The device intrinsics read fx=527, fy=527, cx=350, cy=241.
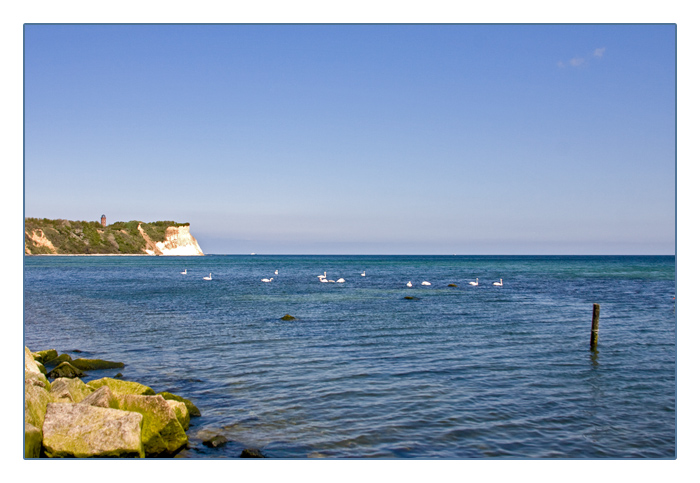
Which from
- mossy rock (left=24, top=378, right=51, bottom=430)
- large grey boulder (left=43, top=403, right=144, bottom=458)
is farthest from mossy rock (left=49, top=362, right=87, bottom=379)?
large grey boulder (left=43, top=403, right=144, bottom=458)

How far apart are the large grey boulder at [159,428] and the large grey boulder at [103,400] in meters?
0.31

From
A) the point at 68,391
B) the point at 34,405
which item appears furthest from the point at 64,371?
the point at 34,405

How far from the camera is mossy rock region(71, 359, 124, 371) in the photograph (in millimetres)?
15852

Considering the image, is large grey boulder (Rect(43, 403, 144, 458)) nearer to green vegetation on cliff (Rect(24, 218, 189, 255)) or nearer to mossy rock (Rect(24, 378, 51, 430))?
mossy rock (Rect(24, 378, 51, 430))

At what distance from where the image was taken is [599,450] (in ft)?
30.8

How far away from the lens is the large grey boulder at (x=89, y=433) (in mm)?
8195

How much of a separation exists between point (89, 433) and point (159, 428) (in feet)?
3.88

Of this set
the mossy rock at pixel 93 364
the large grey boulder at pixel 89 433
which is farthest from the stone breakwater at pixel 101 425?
the mossy rock at pixel 93 364

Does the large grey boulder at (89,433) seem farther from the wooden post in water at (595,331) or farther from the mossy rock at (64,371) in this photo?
the wooden post in water at (595,331)

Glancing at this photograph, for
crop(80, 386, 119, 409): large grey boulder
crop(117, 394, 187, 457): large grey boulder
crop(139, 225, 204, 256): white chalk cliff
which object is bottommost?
crop(117, 394, 187, 457): large grey boulder

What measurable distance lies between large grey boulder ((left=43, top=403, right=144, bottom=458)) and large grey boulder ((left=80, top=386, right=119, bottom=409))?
70cm

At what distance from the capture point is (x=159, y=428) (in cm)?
917

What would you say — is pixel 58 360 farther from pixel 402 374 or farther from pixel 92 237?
pixel 92 237

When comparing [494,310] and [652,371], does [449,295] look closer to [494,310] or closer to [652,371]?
[494,310]
